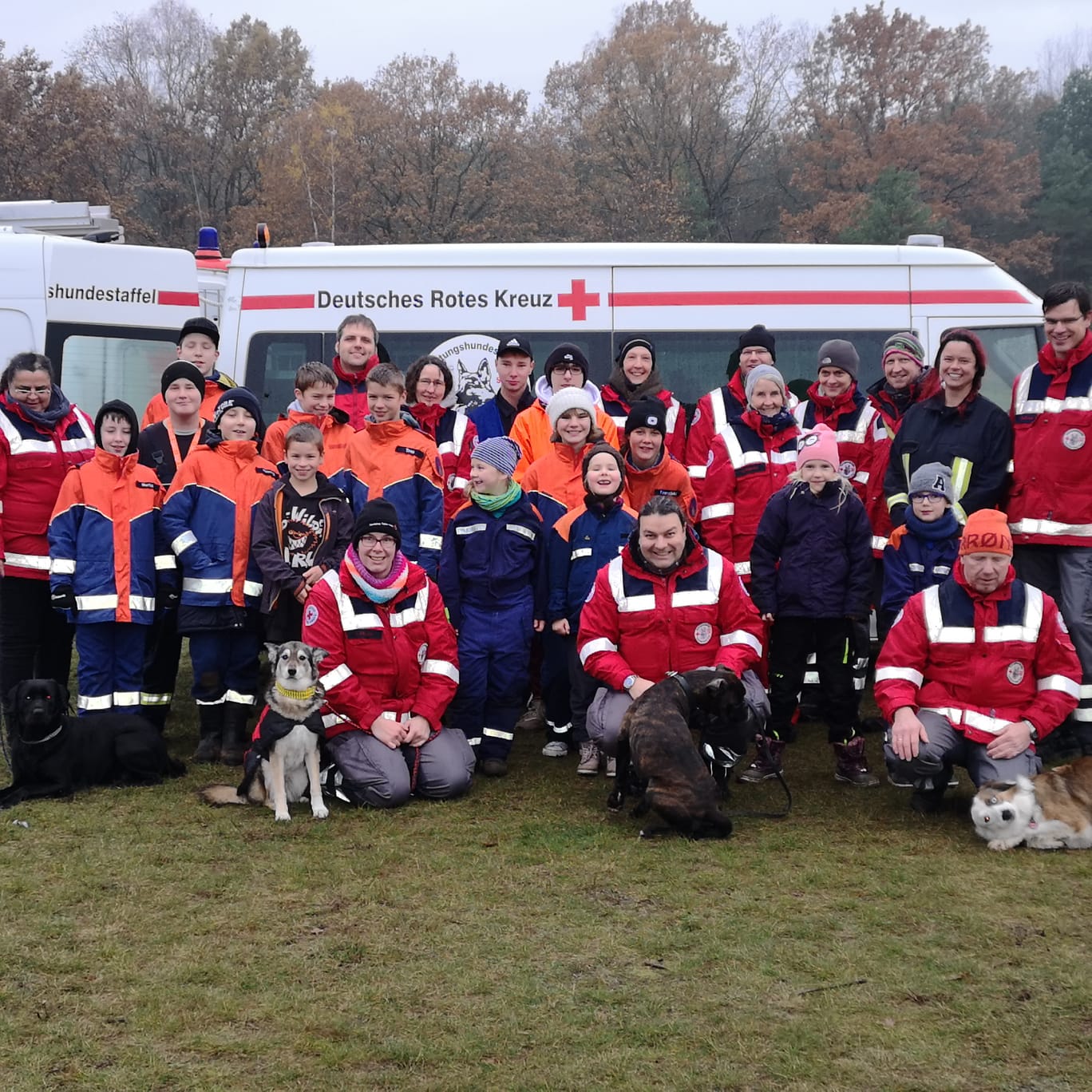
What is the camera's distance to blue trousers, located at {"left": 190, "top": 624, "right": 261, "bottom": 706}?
6750 millimetres

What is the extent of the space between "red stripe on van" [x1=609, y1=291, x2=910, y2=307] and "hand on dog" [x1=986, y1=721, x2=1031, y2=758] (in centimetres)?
469

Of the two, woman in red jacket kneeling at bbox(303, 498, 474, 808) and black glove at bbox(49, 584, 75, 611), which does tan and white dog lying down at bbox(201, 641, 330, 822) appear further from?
black glove at bbox(49, 584, 75, 611)

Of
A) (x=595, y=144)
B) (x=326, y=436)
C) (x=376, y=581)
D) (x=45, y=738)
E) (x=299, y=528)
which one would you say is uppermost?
(x=595, y=144)

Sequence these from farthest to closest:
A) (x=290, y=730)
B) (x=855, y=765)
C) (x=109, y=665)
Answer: (x=109, y=665) < (x=855, y=765) < (x=290, y=730)

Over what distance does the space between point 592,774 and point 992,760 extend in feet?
6.61

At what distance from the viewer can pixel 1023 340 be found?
30.8 ft

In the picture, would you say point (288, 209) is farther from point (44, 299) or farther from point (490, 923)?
point (490, 923)

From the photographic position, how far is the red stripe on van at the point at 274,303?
957 cm

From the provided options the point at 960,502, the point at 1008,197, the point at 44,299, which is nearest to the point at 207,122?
the point at 1008,197

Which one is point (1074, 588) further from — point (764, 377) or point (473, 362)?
point (473, 362)

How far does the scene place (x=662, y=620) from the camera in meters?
5.93

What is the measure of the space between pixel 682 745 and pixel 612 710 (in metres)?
0.61

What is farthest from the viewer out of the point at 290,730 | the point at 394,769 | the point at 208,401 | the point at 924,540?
the point at 208,401

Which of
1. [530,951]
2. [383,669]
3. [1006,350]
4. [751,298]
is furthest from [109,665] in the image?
[1006,350]
